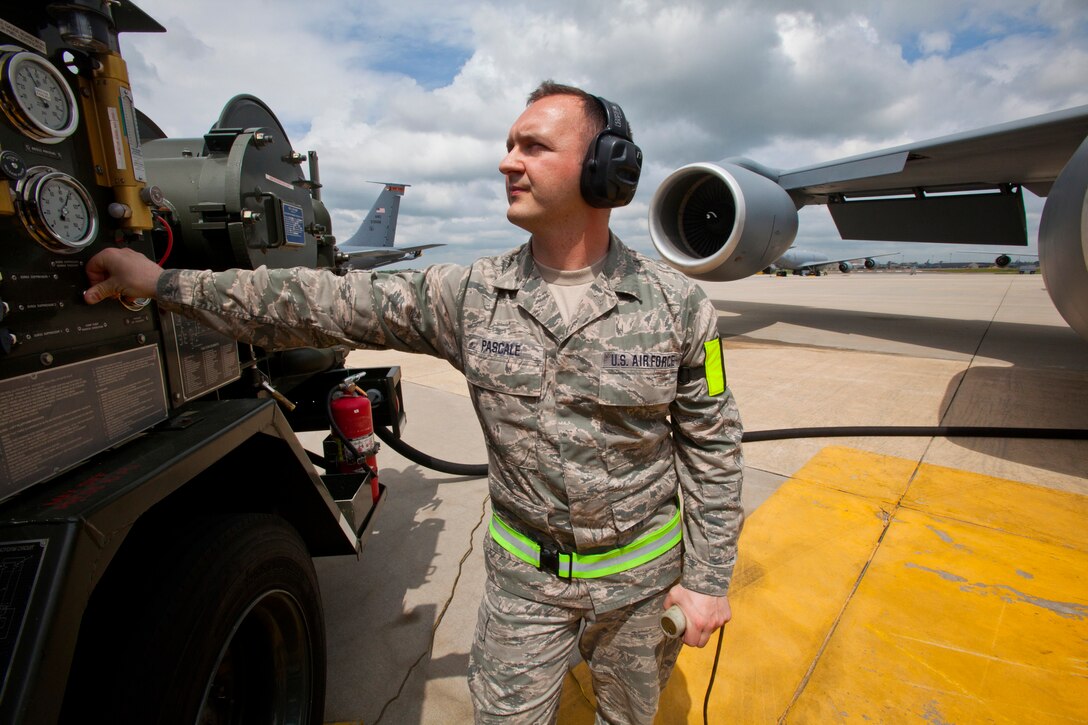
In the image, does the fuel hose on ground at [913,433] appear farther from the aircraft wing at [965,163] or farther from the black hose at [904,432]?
the aircraft wing at [965,163]

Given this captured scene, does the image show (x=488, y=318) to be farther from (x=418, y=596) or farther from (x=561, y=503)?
(x=418, y=596)

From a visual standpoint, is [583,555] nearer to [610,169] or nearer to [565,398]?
[565,398]

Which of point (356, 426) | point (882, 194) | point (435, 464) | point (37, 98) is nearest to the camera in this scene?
point (37, 98)

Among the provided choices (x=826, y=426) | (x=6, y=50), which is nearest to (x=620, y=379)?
(x=6, y=50)

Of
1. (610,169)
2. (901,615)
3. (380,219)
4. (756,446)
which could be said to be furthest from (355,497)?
(380,219)

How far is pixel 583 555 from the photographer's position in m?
1.48

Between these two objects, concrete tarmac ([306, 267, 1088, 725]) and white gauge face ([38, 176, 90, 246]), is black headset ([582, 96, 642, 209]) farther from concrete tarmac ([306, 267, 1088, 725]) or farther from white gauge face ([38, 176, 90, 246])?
concrete tarmac ([306, 267, 1088, 725])

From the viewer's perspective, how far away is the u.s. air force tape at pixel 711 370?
1492mm

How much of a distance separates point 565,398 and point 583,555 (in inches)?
17.1

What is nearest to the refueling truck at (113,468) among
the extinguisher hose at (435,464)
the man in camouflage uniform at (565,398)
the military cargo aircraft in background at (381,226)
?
the man in camouflage uniform at (565,398)

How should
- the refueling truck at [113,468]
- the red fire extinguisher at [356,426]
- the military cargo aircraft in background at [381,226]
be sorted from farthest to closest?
the military cargo aircraft in background at [381,226]
the red fire extinguisher at [356,426]
the refueling truck at [113,468]

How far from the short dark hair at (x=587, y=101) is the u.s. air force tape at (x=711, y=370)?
2.18 feet

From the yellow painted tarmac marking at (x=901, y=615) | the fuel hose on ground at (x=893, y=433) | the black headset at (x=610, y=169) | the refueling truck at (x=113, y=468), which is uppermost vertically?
the black headset at (x=610, y=169)

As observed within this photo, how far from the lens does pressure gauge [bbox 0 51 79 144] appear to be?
0.97m
